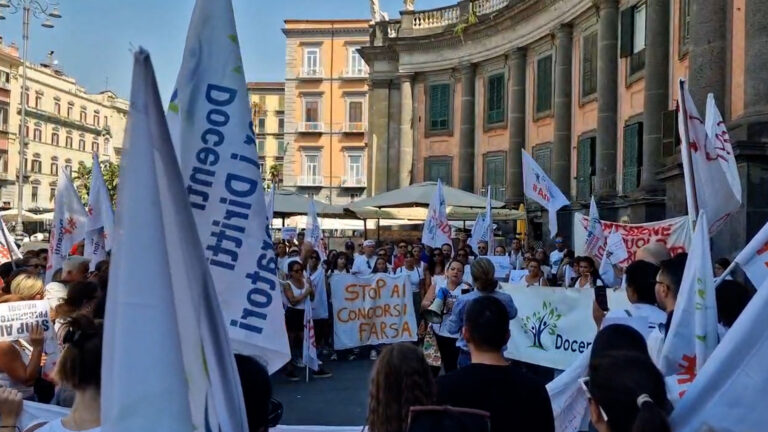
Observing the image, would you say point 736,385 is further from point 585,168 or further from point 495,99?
point 495,99

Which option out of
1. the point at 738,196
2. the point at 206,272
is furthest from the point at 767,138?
the point at 206,272

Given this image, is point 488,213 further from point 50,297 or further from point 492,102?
point 492,102

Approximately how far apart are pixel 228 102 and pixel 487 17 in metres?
30.0

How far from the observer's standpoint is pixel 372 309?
40.8 ft

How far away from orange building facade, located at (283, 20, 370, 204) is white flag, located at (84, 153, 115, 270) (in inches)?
2018

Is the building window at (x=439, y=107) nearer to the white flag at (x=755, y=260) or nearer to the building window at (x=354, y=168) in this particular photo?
the building window at (x=354, y=168)

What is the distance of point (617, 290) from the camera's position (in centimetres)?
840

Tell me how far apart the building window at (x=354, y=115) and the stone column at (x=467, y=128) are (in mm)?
27830

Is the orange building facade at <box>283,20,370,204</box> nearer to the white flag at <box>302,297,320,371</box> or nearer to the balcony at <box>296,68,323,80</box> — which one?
the balcony at <box>296,68,323,80</box>

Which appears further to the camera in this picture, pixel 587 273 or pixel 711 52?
pixel 711 52

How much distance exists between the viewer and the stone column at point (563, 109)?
27484mm

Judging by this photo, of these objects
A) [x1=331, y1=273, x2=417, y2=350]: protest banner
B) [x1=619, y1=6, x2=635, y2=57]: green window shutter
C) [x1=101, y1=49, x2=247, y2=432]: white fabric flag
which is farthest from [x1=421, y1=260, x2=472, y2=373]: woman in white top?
[x1=619, y1=6, x2=635, y2=57]: green window shutter

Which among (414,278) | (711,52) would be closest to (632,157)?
(711,52)

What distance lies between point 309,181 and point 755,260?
58364 millimetres
